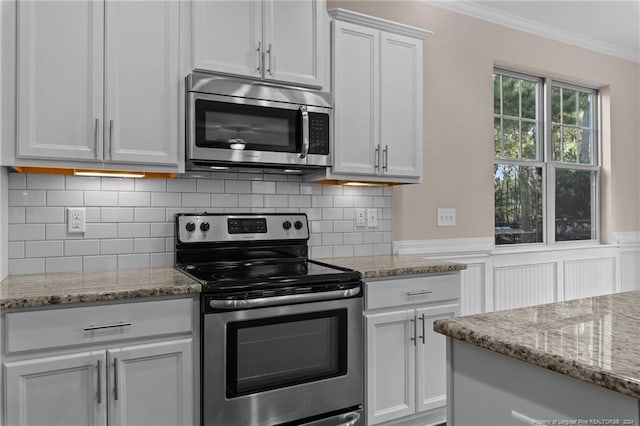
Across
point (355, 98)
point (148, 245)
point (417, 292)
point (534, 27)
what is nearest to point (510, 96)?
point (534, 27)

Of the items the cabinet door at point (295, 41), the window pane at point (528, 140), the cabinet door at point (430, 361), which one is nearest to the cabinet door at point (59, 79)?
the cabinet door at point (295, 41)

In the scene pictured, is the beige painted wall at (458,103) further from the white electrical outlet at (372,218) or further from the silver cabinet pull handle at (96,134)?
the silver cabinet pull handle at (96,134)

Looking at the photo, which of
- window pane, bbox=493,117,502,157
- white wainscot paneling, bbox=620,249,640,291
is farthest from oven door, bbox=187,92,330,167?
white wainscot paneling, bbox=620,249,640,291

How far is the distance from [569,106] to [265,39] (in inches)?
126

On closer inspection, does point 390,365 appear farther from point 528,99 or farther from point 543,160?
A: point 528,99

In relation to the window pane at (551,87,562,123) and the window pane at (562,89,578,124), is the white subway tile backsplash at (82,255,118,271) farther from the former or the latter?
the window pane at (562,89,578,124)

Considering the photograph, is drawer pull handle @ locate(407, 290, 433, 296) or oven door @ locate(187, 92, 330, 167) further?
drawer pull handle @ locate(407, 290, 433, 296)

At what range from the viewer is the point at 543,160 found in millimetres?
4066

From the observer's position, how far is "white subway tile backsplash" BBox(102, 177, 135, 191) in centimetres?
238

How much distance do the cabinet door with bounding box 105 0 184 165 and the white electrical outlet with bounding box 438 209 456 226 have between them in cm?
192

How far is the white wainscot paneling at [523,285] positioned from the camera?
12.0 ft

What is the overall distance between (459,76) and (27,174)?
9.30 ft

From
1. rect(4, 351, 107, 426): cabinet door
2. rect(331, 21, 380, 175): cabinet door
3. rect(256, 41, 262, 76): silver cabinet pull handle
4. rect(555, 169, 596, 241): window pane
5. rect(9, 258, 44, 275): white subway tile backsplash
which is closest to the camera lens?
rect(4, 351, 107, 426): cabinet door

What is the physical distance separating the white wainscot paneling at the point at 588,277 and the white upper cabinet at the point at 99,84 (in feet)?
11.4
